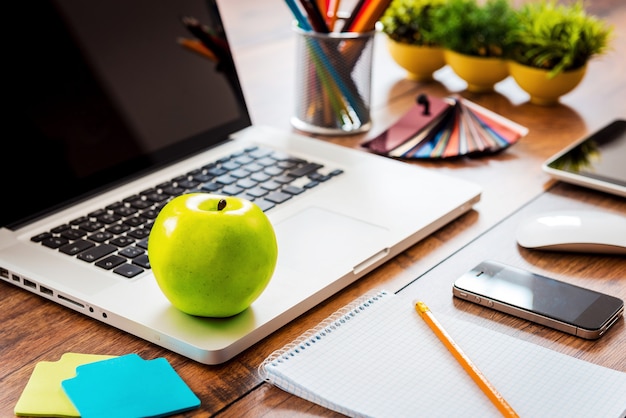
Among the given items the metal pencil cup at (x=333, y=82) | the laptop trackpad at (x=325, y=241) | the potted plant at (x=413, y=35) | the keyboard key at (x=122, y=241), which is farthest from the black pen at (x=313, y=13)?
the keyboard key at (x=122, y=241)

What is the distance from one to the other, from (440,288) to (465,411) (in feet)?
0.73

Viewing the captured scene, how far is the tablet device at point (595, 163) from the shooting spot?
109 centimetres

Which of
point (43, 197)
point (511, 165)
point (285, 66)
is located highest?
point (43, 197)

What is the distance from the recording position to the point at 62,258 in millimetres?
839

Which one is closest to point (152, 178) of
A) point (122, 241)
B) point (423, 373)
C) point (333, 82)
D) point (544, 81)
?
point (122, 241)

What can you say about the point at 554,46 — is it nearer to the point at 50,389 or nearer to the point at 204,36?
the point at 204,36

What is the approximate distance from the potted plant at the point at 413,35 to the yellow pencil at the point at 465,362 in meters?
0.77

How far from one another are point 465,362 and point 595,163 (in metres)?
0.53

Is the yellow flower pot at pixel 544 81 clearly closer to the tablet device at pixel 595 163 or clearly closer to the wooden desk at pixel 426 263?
the wooden desk at pixel 426 263

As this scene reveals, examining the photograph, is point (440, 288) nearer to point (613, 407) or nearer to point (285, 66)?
point (613, 407)

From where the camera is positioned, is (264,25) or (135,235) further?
(264,25)

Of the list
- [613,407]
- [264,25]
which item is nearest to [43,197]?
[613,407]

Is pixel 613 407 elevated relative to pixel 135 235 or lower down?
lower down

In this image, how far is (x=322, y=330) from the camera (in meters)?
0.75
